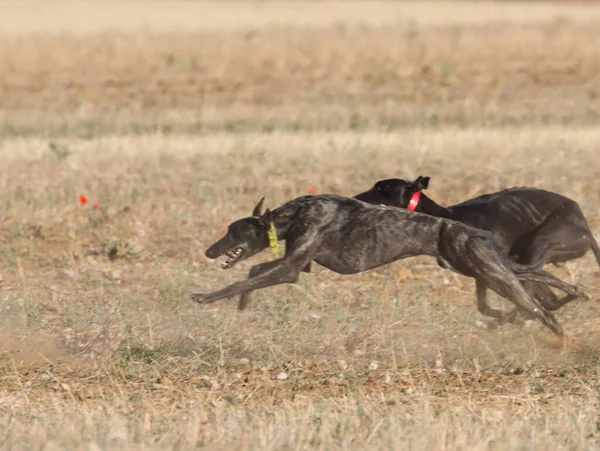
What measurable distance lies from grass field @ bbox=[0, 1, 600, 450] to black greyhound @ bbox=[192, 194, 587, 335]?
1.63ft

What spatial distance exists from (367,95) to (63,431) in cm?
1798

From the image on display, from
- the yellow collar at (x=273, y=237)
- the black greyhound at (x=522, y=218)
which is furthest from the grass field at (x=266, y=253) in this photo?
the yellow collar at (x=273, y=237)

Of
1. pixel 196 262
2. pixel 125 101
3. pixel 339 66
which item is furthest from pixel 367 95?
pixel 196 262

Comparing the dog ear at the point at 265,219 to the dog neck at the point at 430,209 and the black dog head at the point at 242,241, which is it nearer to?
the black dog head at the point at 242,241

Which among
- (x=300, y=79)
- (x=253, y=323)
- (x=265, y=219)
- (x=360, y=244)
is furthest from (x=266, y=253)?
(x=300, y=79)

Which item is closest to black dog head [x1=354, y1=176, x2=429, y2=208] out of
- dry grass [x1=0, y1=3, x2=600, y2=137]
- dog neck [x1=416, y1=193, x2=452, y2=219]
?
dog neck [x1=416, y1=193, x2=452, y2=219]

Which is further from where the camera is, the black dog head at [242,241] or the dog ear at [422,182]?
the dog ear at [422,182]

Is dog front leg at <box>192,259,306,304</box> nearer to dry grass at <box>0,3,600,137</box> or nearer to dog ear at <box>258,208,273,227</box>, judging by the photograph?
dog ear at <box>258,208,273,227</box>

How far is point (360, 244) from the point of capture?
8.90 meters

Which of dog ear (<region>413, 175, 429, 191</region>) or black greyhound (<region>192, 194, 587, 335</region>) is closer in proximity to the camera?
black greyhound (<region>192, 194, 587, 335</region>)

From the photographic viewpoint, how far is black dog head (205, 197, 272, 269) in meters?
8.88

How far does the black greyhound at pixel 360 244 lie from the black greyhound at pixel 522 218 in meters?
0.35

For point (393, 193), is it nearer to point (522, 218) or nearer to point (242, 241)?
point (522, 218)

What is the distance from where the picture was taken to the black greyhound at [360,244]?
28.5 ft
